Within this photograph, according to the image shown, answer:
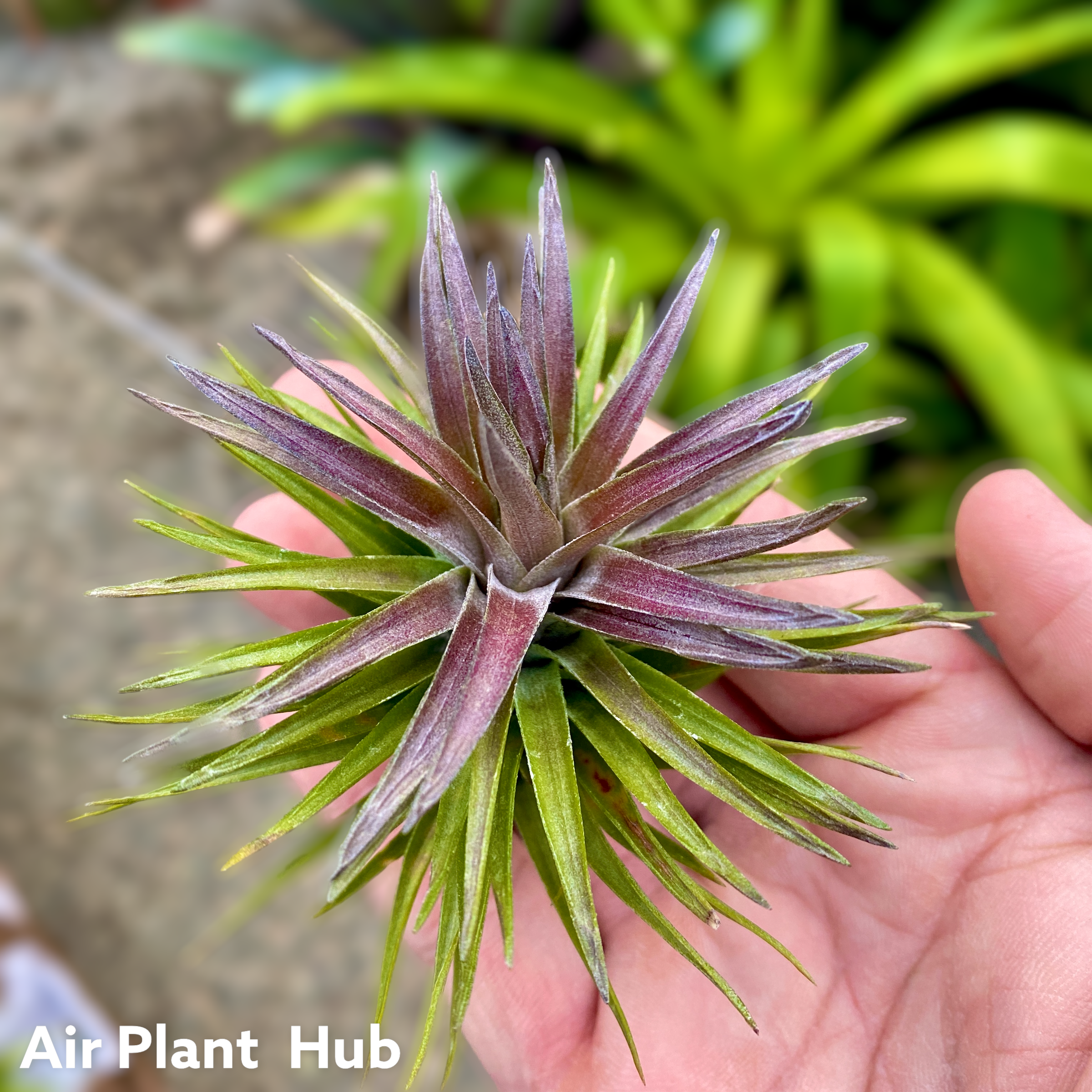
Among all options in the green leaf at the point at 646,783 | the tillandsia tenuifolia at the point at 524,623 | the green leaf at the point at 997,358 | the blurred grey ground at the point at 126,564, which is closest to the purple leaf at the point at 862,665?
the tillandsia tenuifolia at the point at 524,623

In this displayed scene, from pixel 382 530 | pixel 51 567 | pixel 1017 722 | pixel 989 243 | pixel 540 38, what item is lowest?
pixel 1017 722

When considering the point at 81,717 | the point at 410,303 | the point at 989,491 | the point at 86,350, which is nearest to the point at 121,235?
the point at 86,350

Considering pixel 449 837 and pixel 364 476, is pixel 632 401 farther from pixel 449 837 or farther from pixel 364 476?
pixel 449 837

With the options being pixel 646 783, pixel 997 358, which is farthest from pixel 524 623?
pixel 997 358

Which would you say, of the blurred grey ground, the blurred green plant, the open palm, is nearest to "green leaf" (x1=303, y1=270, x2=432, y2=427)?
the open palm

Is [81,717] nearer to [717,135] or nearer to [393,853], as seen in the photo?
[393,853]

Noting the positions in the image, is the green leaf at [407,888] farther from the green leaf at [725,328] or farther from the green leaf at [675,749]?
the green leaf at [725,328]
